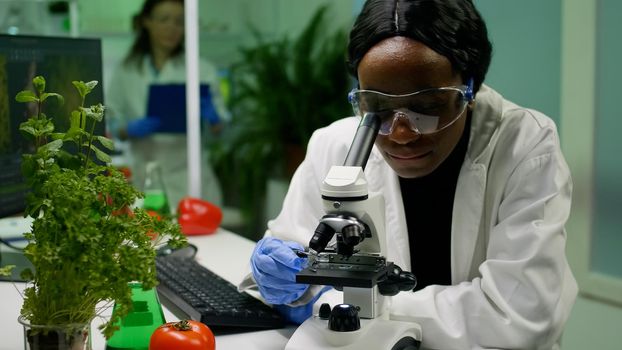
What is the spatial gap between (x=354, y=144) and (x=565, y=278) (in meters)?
0.51

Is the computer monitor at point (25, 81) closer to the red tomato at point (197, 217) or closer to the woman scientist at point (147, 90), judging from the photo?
the red tomato at point (197, 217)

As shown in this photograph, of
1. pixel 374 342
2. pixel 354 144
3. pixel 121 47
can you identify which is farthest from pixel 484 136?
pixel 121 47

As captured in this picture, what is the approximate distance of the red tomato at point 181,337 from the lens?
3.39 ft

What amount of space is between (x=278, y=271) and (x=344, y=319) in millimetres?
273

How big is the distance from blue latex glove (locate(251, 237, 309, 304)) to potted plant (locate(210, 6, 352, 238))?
8.13ft

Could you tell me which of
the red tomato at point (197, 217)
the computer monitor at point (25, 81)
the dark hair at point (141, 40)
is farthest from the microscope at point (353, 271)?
the dark hair at point (141, 40)

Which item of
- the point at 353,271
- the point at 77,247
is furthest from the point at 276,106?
the point at 77,247

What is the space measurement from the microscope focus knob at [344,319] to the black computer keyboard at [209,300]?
276 mm

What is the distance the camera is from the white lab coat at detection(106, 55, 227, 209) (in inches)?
156

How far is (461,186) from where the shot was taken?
56.4 inches

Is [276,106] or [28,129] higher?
[28,129]

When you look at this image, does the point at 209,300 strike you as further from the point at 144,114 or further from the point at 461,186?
the point at 144,114

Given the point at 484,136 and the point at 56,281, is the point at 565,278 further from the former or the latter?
the point at 56,281

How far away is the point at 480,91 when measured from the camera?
1.51 m
